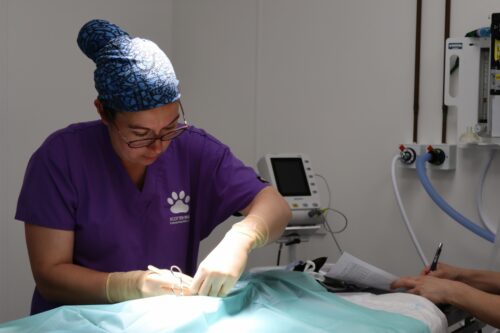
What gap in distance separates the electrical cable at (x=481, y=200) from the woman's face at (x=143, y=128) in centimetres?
139

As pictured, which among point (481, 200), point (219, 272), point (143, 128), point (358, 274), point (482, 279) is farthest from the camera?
point (481, 200)

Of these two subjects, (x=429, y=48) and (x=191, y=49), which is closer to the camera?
(x=429, y=48)

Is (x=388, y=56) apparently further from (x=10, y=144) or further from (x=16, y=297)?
(x=16, y=297)

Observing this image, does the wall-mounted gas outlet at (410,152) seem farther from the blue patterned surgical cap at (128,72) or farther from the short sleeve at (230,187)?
the blue patterned surgical cap at (128,72)

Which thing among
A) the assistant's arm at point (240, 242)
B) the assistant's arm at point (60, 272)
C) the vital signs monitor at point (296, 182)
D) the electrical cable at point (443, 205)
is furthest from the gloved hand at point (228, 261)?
the electrical cable at point (443, 205)

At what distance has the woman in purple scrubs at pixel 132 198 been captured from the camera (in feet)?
4.94

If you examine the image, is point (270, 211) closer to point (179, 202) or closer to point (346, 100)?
point (179, 202)

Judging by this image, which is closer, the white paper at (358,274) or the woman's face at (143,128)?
the woman's face at (143,128)

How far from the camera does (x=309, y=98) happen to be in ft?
9.86

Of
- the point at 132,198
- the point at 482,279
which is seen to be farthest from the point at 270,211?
the point at 482,279

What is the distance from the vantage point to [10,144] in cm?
262

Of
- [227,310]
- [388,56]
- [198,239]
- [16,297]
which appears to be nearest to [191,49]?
[388,56]

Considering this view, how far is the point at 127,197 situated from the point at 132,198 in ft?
0.04

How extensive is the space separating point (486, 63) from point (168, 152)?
1.36 meters
